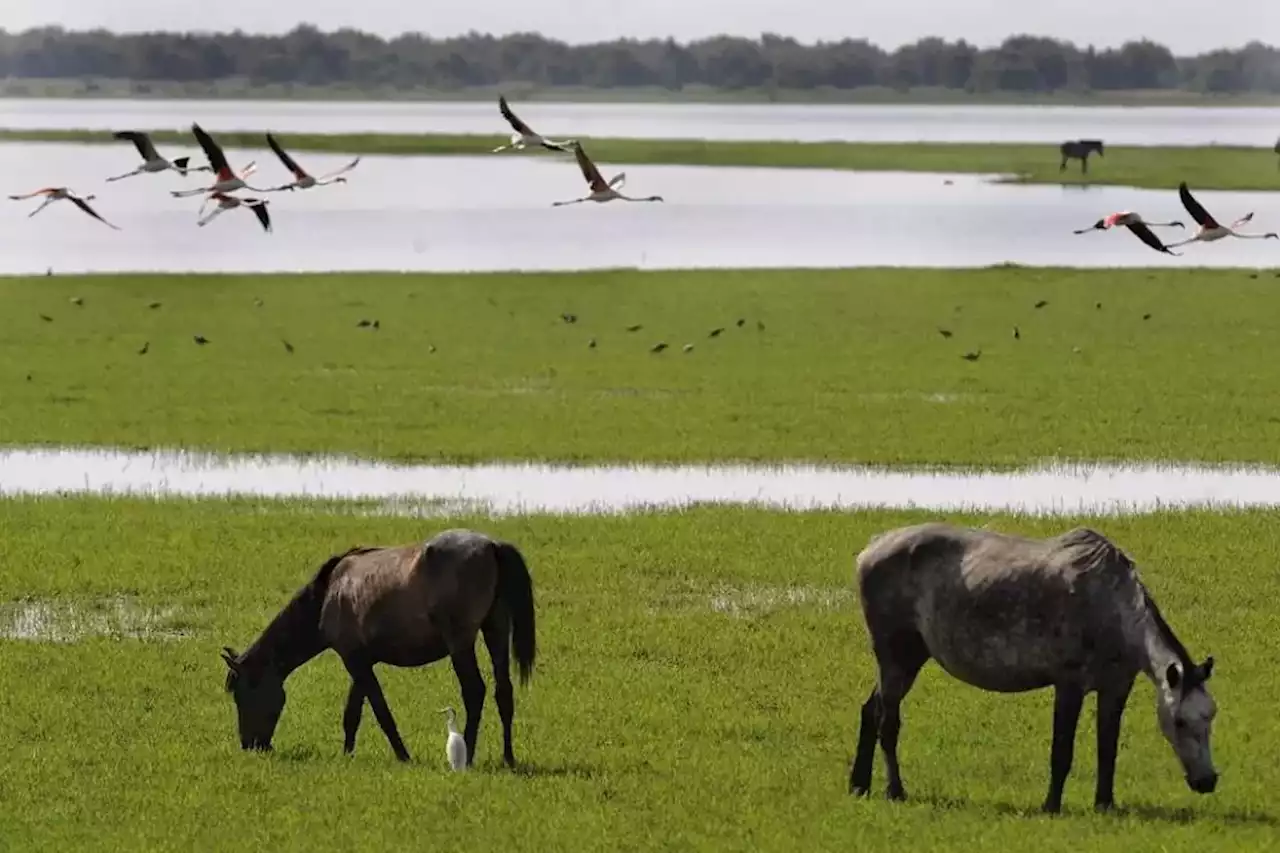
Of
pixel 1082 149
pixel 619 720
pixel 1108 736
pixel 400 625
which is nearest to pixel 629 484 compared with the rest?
pixel 619 720

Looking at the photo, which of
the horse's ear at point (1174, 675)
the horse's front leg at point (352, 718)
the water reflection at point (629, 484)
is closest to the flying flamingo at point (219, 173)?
the water reflection at point (629, 484)

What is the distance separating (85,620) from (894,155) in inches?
3710

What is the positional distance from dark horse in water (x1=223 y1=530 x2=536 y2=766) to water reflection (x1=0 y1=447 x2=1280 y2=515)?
7834mm

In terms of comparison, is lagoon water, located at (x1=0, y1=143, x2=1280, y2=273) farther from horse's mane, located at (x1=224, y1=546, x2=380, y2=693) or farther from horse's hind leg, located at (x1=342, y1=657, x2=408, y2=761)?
horse's hind leg, located at (x1=342, y1=657, x2=408, y2=761)

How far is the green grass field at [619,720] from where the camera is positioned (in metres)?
10.6

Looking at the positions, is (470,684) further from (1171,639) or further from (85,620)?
(85,620)

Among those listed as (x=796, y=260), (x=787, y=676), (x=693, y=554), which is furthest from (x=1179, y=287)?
(x=787, y=676)

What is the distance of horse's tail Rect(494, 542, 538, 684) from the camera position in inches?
441

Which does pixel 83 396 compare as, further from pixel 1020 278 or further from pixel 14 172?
pixel 14 172

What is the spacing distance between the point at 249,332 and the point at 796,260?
63.0ft

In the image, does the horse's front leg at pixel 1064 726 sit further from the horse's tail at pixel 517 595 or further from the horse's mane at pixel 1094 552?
the horse's tail at pixel 517 595

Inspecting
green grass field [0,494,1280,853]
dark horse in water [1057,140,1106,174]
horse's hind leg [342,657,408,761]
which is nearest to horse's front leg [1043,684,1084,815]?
green grass field [0,494,1280,853]

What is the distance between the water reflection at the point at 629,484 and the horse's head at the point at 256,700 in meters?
7.79

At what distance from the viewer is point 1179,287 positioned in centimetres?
4128
